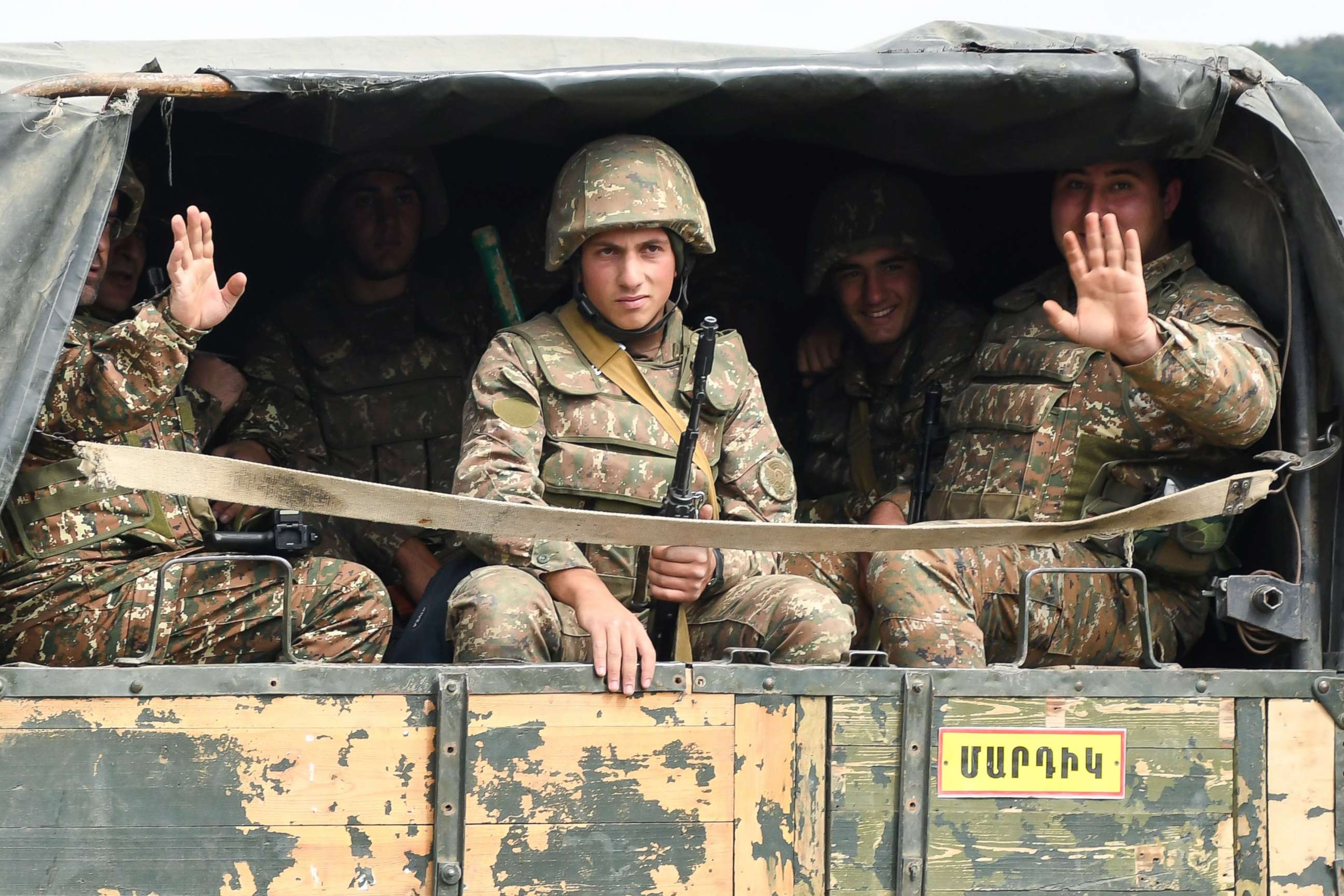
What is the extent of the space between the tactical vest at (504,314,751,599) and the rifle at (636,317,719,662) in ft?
0.24

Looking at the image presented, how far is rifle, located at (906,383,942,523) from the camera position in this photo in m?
4.61

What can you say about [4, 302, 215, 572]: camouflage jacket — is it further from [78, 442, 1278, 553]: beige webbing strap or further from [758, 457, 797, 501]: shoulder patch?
[758, 457, 797, 501]: shoulder patch

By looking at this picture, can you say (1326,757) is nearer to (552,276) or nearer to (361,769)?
(361,769)

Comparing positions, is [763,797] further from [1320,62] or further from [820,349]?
[1320,62]

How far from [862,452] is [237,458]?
190cm

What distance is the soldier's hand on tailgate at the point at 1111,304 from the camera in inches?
140

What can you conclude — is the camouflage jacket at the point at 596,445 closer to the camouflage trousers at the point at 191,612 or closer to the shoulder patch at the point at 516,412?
the shoulder patch at the point at 516,412

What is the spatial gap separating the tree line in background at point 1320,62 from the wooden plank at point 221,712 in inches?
1012

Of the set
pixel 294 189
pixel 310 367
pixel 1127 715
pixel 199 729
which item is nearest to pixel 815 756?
pixel 1127 715

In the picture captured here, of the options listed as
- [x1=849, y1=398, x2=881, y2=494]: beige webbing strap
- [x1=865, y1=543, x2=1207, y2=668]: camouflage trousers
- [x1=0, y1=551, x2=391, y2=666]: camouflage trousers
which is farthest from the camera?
[x1=849, y1=398, x2=881, y2=494]: beige webbing strap

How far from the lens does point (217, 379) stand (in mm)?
4703

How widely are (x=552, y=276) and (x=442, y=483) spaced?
76 centimetres

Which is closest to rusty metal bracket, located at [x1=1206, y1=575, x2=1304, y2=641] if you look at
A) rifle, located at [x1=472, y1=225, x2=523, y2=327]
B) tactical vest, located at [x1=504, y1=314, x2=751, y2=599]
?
tactical vest, located at [x1=504, y1=314, x2=751, y2=599]

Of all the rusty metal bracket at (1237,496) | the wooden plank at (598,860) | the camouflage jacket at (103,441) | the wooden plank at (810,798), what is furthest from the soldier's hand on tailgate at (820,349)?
the wooden plank at (598,860)
